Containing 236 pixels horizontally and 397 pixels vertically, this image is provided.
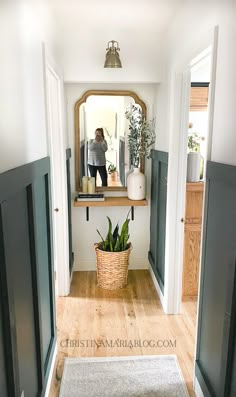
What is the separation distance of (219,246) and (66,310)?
5.72ft

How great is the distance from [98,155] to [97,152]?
32 mm

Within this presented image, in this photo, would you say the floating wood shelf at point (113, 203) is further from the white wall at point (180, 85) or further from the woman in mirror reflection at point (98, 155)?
the white wall at point (180, 85)

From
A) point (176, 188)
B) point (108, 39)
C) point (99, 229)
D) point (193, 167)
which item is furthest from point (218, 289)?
point (108, 39)

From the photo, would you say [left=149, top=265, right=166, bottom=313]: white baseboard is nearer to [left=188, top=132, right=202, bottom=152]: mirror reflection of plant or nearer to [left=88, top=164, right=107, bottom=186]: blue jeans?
[left=88, top=164, right=107, bottom=186]: blue jeans

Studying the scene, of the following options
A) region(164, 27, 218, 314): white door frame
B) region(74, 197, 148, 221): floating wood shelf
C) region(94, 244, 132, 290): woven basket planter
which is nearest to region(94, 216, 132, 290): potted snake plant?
region(94, 244, 132, 290): woven basket planter

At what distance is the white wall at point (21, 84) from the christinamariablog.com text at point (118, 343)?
4.56ft

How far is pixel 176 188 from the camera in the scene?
2.46m

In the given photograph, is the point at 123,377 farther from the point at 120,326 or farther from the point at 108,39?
the point at 108,39

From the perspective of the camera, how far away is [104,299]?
→ 2881 mm

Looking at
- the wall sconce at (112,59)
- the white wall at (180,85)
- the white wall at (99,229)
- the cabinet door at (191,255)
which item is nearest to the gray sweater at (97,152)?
the white wall at (99,229)

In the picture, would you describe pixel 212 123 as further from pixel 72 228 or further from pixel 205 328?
pixel 72 228

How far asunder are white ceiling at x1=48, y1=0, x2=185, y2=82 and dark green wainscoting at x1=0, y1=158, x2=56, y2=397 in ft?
4.31

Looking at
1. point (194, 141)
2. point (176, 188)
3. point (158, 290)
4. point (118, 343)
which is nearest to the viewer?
point (118, 343)

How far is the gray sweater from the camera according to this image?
3.15 metres
